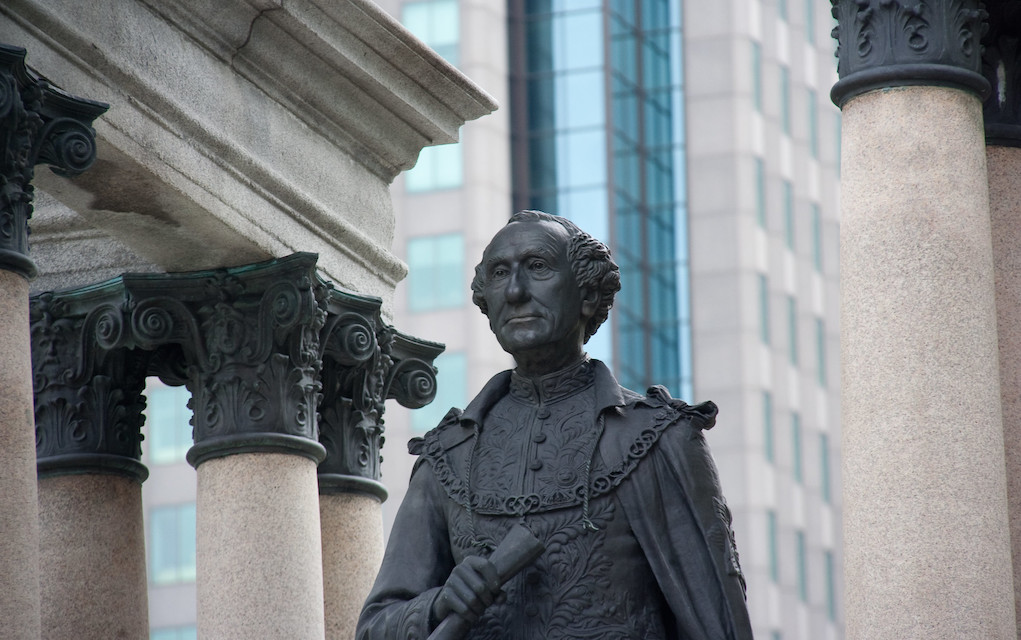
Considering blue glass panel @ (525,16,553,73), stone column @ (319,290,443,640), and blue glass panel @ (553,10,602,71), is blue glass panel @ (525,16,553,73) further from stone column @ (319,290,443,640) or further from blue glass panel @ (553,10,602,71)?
stone column @ (319,290,443,640)

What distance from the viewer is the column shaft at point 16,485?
15586 mm

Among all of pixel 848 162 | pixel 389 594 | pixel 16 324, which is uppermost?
pixel 848 162

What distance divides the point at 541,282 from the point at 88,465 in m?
10.7

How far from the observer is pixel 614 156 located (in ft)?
253

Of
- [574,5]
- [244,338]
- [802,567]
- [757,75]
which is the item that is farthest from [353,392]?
[757,75]

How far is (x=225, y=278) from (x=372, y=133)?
2.54 meters

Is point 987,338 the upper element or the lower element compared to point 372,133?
lower

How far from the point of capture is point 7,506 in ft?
51.6

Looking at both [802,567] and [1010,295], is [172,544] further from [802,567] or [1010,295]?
[1010,295]

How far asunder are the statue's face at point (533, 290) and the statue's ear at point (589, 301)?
0.02 m

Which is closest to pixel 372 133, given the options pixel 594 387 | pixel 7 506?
pixel 7 506

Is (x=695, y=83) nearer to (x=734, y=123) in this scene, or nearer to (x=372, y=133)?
(x=734, y=123)

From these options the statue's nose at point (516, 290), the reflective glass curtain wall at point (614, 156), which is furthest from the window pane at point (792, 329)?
the statue's nose at point (516, 290)

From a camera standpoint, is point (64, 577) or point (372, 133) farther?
point (372, 133)
